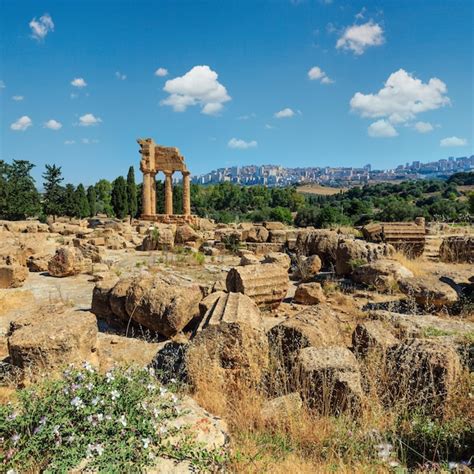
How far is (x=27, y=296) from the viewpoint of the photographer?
27.4 feet

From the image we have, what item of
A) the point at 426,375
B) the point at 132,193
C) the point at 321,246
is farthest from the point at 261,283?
the point at 132,193

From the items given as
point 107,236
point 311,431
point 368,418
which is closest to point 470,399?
point 368,418

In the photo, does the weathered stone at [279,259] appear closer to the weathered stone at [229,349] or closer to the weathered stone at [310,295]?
the weathered stone at [310,295]

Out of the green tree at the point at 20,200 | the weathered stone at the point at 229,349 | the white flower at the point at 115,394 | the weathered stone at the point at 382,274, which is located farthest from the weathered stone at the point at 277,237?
the green tree at the point at 20,200

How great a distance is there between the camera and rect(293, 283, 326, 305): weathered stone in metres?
8.12

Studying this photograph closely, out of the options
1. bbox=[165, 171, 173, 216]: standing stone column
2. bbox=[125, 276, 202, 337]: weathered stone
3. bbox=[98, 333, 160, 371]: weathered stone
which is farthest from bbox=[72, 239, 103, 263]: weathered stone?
bbox=[165, 171, 173, 216]: standing stone column

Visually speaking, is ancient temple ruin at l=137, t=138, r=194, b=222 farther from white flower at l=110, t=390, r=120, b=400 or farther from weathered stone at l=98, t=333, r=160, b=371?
white flower at l=110, t=390, r=120, b=400

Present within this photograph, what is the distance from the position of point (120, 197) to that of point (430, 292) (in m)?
37.9

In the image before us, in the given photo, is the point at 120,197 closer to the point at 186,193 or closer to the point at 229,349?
the point at 186,193

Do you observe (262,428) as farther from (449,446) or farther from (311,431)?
(449,446)

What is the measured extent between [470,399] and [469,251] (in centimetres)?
990

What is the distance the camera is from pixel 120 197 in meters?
40.9

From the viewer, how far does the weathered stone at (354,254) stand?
33.9 feet

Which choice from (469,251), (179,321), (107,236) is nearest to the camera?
(179,321)
